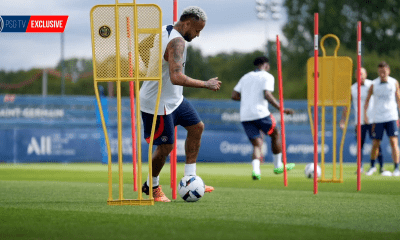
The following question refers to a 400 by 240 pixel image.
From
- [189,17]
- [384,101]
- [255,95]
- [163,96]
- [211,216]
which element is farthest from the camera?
[384,101]

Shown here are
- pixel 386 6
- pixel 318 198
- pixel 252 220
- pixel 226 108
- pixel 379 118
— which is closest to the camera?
pixel 252 220

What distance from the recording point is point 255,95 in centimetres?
1199

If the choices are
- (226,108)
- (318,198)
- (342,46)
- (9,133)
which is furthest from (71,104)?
(342,46)

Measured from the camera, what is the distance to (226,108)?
2358cm

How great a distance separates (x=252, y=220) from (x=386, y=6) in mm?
51443

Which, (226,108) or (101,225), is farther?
(226,108)

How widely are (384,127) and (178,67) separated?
7968 mm

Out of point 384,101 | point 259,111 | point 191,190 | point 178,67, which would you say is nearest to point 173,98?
point 178,67

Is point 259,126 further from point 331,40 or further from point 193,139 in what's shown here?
point 331,40

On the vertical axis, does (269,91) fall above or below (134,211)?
above

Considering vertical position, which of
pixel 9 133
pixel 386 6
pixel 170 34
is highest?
pixel 386 6

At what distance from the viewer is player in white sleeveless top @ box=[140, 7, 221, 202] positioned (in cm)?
673

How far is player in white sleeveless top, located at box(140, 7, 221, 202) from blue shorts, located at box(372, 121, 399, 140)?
679cm

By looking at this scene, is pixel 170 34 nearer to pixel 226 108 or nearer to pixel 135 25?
pixel 135 25
